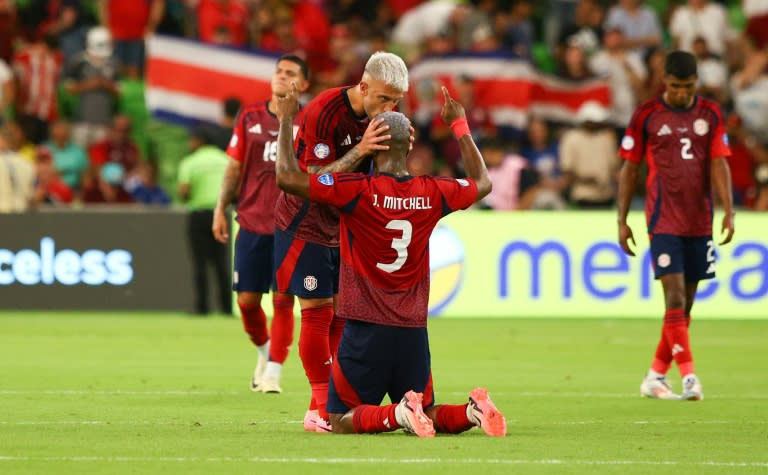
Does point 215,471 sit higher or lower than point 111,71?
lower

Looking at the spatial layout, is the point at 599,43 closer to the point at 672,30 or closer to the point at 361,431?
the point at 672,30

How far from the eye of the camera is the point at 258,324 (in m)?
12.6

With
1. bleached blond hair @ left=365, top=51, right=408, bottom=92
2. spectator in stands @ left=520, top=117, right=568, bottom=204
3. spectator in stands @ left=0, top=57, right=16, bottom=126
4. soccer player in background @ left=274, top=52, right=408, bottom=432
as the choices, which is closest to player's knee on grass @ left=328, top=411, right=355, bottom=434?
soccer player in background @ left=274, top=52, right=408, bottom=432

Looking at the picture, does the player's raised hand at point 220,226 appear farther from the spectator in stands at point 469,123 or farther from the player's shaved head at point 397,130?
the spectator in stands at point 469,123

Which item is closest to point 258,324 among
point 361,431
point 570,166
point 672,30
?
point 361,431

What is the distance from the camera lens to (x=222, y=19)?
25.0 m

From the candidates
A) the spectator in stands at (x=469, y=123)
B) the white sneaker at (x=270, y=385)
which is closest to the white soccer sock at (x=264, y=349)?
the white sneaker at (x=270, y=385)

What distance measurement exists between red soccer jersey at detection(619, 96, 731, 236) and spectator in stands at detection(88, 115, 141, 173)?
1225 cm

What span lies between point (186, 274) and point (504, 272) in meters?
3.89

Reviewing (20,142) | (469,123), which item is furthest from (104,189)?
(469,123)

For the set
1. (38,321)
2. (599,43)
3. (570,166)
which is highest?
(599,43)

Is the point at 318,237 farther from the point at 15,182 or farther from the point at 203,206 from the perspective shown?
the point at 15,182

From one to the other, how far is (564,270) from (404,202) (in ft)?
35.7

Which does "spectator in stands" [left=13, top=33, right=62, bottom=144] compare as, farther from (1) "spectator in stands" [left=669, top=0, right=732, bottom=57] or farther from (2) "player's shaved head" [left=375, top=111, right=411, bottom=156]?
(2) "player's shaved head" [left=375, top=111, right=411, bottom=156]
